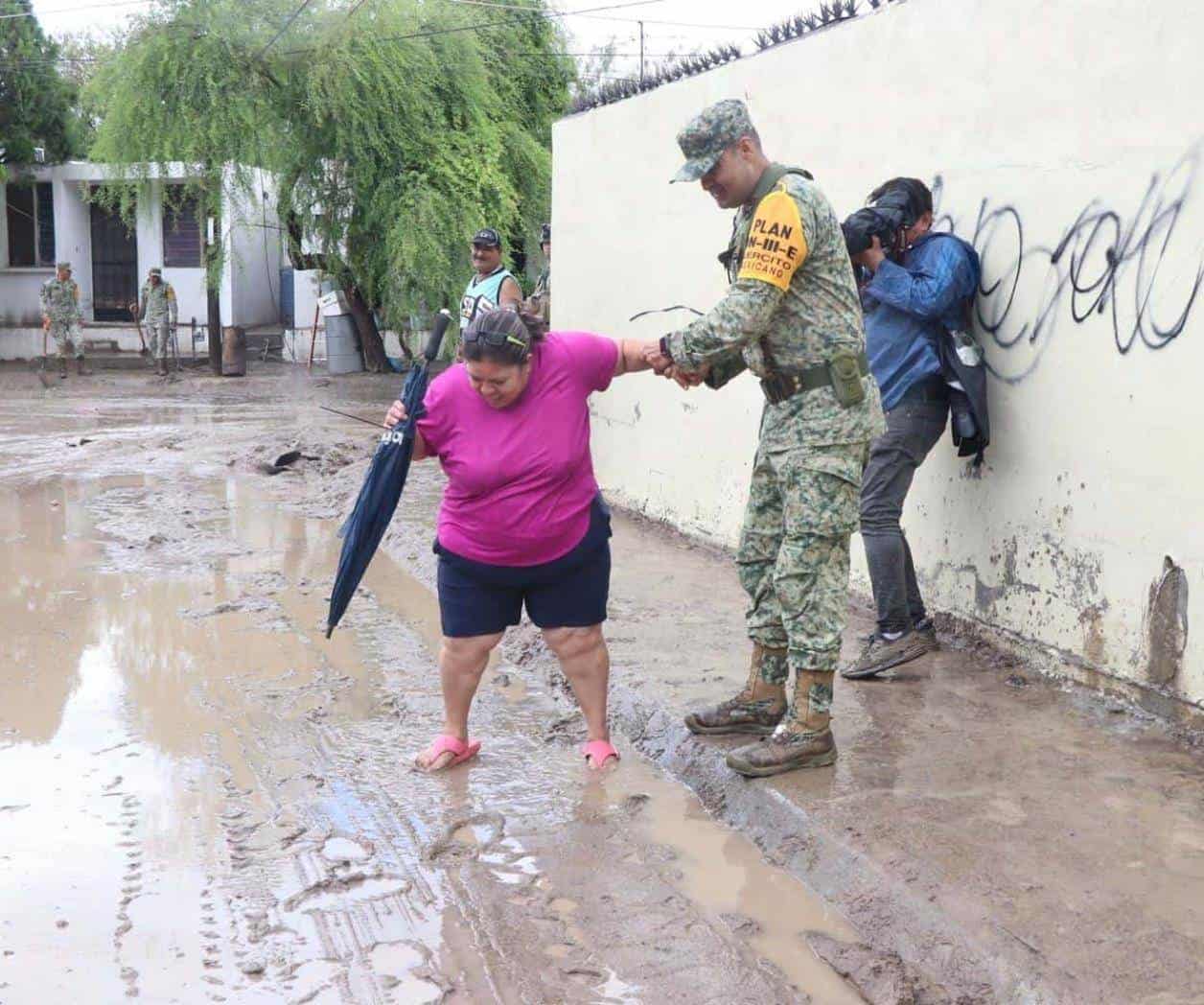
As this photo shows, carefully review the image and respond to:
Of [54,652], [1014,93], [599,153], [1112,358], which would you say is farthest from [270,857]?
[599,153]

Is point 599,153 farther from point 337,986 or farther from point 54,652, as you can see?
point 337,986

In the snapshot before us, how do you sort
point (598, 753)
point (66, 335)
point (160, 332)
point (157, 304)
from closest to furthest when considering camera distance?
point (598, 753) → point (66, 335) → point (157, 304) → point (160, 332)

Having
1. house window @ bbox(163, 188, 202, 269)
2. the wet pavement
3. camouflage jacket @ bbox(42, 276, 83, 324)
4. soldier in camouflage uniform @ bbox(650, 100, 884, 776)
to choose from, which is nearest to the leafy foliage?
camouflage jacket @ bbox(42, 276, 83, 324)

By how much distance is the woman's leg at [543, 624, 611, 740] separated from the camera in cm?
439

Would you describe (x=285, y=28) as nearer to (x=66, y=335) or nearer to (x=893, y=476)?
(x=66, y=335)

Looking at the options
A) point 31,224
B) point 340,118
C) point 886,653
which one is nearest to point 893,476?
point 886,653

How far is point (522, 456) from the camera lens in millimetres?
4074

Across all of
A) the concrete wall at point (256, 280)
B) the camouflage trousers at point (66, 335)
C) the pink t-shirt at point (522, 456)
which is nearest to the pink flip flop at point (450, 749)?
→ the pink t-shirt at point (522, 456)

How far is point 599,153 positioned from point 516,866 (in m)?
→ 6.14

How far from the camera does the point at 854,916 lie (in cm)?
343

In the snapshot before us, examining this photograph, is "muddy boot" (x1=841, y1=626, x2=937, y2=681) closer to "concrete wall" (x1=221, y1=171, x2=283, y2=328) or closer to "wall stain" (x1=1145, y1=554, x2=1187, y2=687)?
"wall stain" (x1=1145, y1=554, x2=1187, y2=687)

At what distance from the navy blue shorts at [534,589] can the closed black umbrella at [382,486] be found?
0.21 metres

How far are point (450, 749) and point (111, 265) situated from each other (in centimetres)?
2550

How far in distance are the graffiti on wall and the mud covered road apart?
85.9 inches
